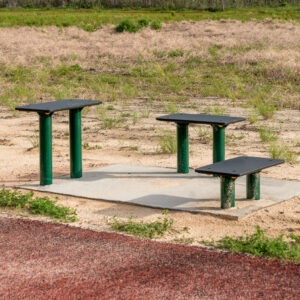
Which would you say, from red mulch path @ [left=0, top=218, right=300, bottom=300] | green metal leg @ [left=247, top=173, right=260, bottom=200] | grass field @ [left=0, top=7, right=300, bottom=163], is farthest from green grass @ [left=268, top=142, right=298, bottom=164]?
red mulch path @ [left=0, top=218, right=300, bottom=300]

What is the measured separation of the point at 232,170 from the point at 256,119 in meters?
7.07

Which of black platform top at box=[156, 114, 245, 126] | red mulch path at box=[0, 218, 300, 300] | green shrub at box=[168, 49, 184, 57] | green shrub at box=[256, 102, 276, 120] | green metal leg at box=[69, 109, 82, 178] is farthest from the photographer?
green shrub at box=[168, 49, 184, 57]

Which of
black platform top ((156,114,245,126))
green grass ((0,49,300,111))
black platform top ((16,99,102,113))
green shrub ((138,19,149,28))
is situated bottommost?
green grass ((0,49,300,111))

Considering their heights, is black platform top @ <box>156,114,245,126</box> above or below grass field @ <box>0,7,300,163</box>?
above

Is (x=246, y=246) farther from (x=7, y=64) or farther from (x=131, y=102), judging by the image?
(x=7, y=64)

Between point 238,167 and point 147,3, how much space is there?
2985 inches

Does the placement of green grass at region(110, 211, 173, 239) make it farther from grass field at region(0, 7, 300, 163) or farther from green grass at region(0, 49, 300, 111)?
green grass at region(0, 49, 300, 111)

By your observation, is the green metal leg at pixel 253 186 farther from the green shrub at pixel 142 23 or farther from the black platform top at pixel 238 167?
the green shrub at pixel 142 23

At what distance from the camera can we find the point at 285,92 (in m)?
19.4

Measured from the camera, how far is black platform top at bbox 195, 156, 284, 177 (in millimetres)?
8391

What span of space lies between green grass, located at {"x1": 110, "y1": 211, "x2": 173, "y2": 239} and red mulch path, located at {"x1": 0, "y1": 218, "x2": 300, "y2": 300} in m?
0.22

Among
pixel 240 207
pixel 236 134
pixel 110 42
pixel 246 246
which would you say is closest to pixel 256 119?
pixel 236 134

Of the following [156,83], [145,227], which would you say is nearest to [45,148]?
[145,227]

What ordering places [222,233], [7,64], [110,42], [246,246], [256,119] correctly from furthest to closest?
[110,42] → [7,64] → [256,119] → [222,233] → [246,246]
